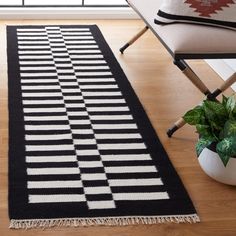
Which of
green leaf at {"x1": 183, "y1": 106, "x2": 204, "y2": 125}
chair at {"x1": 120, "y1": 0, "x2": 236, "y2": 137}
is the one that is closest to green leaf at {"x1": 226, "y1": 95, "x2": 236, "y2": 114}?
green leaf at {"x1": 183, "y1": 106, "x2": 204, "y2": 125}

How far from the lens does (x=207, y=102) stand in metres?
1.94

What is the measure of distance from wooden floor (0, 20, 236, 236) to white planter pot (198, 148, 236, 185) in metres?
0.04

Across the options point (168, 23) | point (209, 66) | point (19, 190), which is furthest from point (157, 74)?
point (19, 190)

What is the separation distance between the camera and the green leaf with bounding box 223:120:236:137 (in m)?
1.80

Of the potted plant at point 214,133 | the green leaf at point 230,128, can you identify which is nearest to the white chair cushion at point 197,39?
the potted plant at point 214,133

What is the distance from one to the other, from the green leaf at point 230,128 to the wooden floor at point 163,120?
0.23m

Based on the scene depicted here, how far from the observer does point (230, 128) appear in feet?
5.94

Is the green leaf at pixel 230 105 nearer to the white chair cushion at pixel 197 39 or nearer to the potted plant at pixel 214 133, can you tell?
the potted plant at pixel 214 133

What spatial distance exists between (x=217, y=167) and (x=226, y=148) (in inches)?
5.4

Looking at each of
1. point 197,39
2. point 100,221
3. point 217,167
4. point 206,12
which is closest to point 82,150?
point 100,221

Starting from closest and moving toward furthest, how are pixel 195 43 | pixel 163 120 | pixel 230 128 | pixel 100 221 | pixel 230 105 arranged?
pixel 100 221 < pixel 230 128 < pixel 230 105 < pixel 195 43 < pixel 163 120

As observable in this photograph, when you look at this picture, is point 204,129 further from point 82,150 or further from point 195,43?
point 82,150

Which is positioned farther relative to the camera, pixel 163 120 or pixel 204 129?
pixel 163 120

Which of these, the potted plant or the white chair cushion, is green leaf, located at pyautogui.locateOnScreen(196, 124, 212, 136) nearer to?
the potted plant
